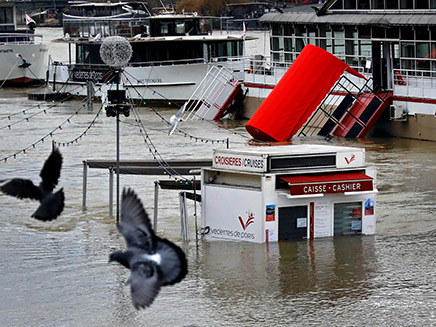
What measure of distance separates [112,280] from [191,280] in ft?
4.51

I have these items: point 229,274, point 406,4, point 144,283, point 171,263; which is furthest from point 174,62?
point 171,263

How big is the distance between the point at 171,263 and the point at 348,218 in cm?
1290

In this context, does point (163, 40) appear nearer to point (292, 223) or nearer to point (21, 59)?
point (21, 59)

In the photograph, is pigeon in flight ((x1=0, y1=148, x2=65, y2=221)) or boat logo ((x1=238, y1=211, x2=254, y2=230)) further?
boat logo ((x1=238, y1=211, x2=254, y2=230))

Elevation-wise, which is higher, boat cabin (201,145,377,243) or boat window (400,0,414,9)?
boat window (400,0,414,9)

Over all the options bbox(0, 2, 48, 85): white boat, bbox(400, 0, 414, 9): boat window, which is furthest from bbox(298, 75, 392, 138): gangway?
bbox(0, 2, 48, 85): white boat

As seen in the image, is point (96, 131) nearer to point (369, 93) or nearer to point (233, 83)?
point (233, 83)

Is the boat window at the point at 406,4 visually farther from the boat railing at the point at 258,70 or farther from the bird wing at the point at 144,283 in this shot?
the bird wing at the point at 144,283

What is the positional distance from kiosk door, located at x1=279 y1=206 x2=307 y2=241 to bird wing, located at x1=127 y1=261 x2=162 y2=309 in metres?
11.5

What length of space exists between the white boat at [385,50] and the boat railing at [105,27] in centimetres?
1336

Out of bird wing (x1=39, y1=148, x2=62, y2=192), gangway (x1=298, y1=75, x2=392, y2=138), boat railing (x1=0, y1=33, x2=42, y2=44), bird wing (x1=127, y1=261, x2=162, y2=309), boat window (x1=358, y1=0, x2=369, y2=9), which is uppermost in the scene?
boat railing (x1=0, y1=33, x2=42, y2=44)

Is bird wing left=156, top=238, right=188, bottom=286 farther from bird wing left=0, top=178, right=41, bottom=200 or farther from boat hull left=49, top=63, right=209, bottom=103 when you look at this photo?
boat hull left=49, top=63, right=209, bottom=103

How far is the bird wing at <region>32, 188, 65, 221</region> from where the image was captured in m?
12.6

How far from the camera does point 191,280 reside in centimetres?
1981
